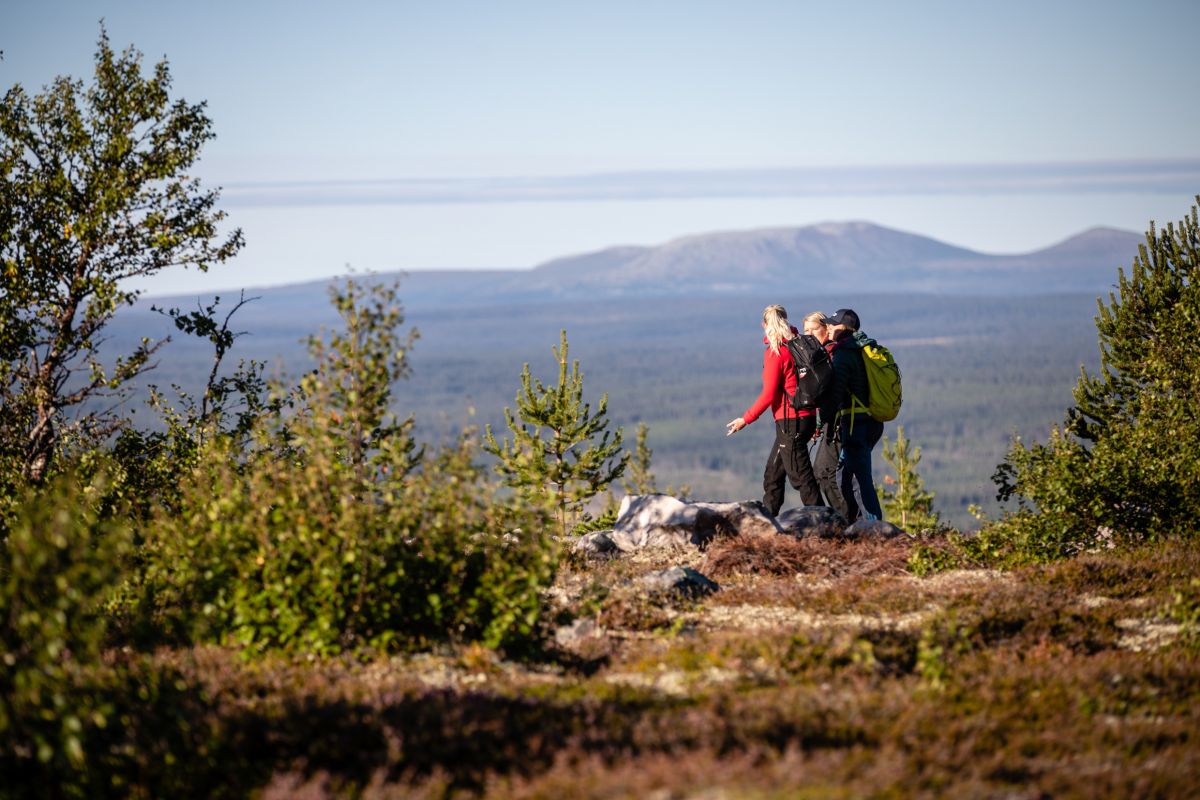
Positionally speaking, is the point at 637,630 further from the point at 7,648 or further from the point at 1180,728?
the point at 7,648

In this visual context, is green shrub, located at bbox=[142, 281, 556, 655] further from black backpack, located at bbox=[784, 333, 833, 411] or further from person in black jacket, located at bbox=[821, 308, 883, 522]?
person in black jacket, located at bbox=[821, 308, 883, 522]

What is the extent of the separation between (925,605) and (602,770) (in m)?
5.76

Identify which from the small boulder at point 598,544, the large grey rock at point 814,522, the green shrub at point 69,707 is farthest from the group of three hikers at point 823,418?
the green shrub at point 69,707

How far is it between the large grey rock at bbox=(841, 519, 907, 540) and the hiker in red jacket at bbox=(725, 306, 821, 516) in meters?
0.86

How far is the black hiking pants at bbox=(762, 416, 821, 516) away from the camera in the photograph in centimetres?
1442

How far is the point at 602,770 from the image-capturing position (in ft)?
19.6

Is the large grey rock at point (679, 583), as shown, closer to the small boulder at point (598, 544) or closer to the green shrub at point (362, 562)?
the green shrub at point (362, 562)

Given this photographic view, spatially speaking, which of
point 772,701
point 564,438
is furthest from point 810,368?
point 564,438

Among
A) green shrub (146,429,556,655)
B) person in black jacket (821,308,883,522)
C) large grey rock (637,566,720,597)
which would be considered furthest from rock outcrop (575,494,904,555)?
green shrub (146,429,556,655)

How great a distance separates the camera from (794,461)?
14.5m

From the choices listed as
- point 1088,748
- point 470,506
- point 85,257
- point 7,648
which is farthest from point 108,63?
point 1088,748

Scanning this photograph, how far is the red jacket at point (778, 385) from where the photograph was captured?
556 inches

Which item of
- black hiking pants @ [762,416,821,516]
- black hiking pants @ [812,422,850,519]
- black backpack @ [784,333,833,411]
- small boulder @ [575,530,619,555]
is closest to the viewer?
black backpack @ [784,333,833,411]

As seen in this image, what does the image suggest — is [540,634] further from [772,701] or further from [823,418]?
[823,418]
